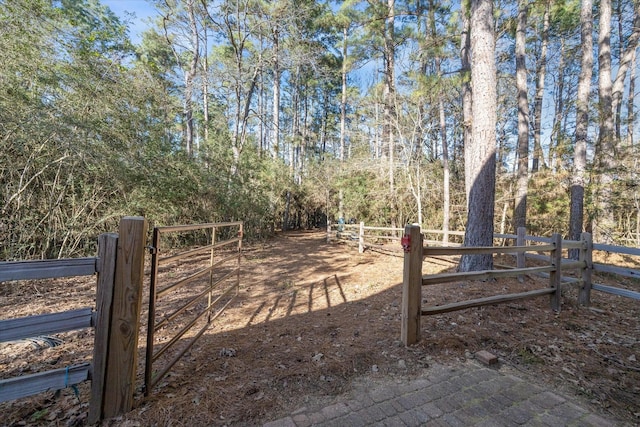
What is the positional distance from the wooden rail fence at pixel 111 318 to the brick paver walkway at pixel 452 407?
92cm

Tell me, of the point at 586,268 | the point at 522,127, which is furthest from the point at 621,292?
the point at 522,127

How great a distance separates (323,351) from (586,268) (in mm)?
3975

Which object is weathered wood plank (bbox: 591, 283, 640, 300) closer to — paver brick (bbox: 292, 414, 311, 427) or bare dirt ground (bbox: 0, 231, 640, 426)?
bare dirt ground (bbox: 0, 231, 640, 426)

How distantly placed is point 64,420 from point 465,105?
9906mm

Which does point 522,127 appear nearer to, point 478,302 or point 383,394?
point 478,302

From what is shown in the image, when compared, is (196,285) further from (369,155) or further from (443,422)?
(369,155)

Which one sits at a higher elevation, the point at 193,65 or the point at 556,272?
the point at 193,65

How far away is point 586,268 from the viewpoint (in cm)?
382

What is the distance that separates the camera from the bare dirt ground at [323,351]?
5.94ft

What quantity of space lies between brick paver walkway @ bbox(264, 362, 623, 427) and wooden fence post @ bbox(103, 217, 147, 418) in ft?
2.94

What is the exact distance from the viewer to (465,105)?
26.7 feet

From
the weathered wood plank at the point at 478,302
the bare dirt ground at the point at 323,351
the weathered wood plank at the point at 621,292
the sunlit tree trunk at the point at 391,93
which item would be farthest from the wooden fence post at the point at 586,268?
the sunlit tree trunk at the point at 391,93

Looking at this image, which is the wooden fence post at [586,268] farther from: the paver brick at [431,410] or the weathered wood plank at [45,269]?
the weathered wood plank at [45,269]

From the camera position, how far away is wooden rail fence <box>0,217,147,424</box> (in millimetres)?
1511
